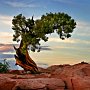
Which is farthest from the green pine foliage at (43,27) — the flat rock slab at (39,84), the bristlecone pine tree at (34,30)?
the flat rock slab at (39,84)

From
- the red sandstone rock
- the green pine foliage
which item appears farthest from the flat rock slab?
the green pine foliage

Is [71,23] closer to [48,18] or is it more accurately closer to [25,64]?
[48,18]

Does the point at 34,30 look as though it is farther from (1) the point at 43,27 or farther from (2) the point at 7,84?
(2) the point at 7,84

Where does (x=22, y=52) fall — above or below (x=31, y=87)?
above

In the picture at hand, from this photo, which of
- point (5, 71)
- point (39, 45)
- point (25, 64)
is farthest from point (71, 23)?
point (5, 71)

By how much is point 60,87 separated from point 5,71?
19013 millimetres

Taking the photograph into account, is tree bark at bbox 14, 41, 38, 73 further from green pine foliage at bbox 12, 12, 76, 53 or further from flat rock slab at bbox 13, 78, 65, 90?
flat rock slab at bbox 13, 78, 65, 90

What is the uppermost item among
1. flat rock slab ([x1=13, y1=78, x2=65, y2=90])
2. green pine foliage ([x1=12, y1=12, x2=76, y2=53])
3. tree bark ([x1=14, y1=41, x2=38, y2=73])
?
green pine foliage ([x1=12, y1=12, x2=76, y2=53])

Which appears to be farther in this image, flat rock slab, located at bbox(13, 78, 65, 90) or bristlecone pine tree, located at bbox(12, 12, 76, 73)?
bristlecone pine tree, located at bbox(12, 12, 76, 73)

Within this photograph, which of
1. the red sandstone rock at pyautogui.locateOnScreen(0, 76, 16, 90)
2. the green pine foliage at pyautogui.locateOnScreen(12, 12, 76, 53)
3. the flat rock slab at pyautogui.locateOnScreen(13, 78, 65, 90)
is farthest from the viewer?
the green pine foliage at pyautogui.locateOnScreen(12, 12, 76, 53)

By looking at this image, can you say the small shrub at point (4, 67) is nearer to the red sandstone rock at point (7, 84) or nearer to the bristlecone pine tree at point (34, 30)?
the bristlecone pine tree at point (34, 30)

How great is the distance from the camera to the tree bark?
4700 cm

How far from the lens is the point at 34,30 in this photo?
4694 cm

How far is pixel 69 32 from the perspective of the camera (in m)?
47.2
